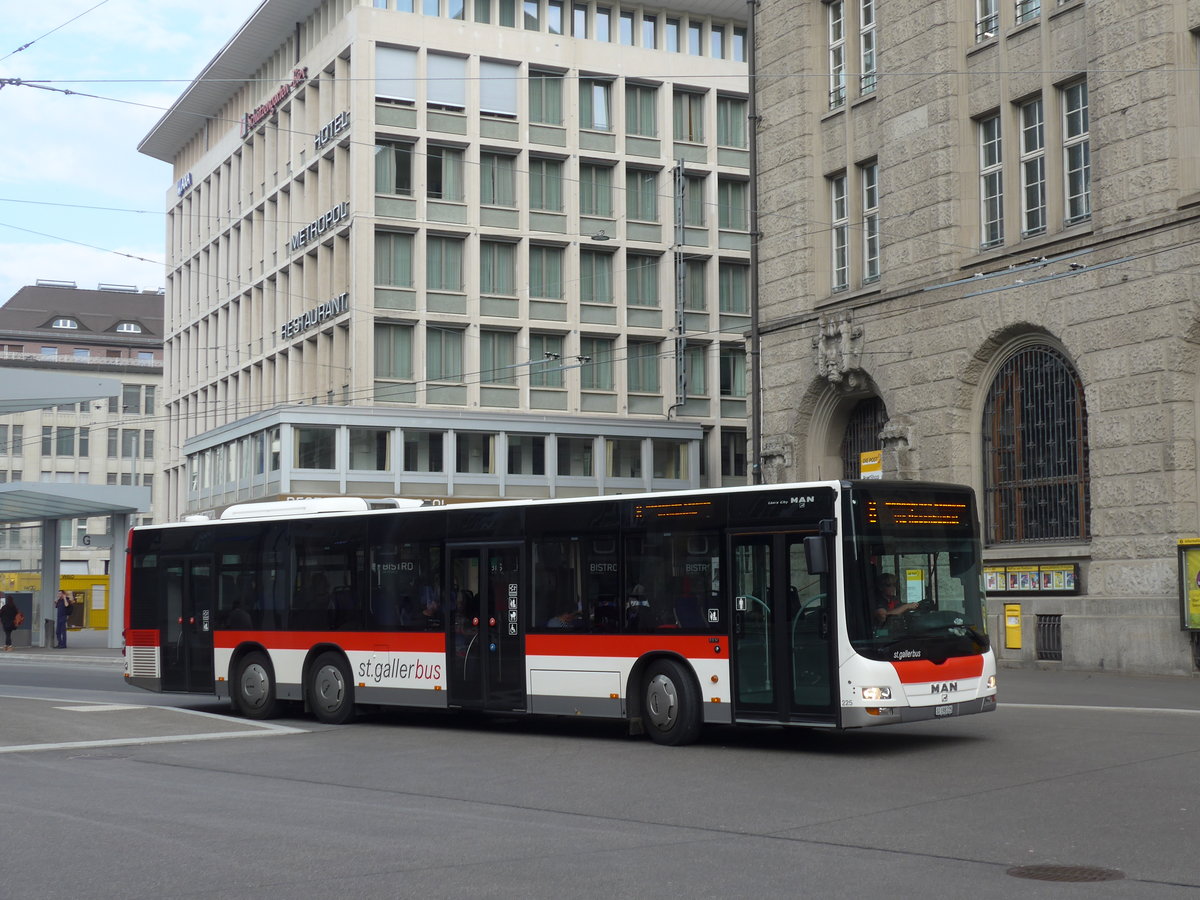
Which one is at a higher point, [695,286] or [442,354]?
[695,286]

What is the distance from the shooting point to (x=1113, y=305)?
25750 millimetres

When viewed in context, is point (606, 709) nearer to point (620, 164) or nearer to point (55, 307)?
point (620, 164)

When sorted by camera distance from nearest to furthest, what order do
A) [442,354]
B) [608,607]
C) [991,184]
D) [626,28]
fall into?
1. [608,607]
2. [991,184]
3. [442,354]
4. [626,28]

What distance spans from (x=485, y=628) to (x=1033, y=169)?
15.6 meters

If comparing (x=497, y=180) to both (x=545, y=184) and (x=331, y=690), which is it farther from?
(x=331, y=690)

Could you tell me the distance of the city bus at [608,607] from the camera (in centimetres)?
1438

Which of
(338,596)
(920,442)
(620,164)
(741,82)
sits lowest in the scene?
(338,596)

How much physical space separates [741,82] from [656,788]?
1939 inches

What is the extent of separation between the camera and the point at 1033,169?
28094mm

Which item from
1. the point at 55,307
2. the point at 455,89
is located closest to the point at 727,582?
the point at 455,89

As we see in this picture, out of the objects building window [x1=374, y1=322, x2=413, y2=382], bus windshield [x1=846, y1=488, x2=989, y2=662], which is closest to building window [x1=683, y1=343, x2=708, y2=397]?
building window [x1=374, y1=322, x2=413, y2=382]

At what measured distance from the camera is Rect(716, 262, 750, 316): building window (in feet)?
190

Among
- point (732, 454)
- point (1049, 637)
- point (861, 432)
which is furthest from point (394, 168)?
point (1049, 637)

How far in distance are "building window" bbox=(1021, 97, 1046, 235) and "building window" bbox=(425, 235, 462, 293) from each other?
92.8 feet
